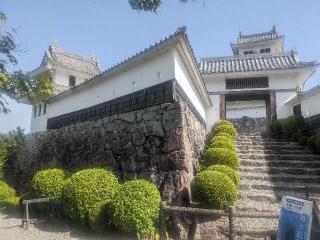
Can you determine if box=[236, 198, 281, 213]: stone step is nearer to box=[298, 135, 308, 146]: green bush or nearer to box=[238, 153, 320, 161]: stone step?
box=[238, 153, 320, 161]: stone step

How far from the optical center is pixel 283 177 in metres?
12.3

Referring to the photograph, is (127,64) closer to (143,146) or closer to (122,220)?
(143,146)

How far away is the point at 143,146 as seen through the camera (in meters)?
11.0

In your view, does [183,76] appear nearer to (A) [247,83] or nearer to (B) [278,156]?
(B) [278,156]

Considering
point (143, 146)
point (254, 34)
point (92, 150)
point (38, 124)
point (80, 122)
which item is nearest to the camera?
point (143, 146)

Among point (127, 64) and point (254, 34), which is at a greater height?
point (254, 34)

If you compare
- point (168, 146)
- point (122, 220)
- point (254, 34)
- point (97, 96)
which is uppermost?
point (254, 34)

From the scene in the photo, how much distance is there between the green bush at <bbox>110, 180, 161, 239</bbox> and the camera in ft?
25.7

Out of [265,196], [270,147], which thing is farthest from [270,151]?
[265,196]

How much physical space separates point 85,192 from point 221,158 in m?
5.72

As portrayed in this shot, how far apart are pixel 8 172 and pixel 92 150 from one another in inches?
441

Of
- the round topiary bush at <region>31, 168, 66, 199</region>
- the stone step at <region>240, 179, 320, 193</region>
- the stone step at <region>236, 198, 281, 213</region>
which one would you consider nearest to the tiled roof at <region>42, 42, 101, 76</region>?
the round topiary bush at <region>31, 168, 66, 199</region>

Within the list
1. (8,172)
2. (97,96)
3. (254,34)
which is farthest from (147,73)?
(254,34)

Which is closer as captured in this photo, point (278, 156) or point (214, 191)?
point (214, 191)
